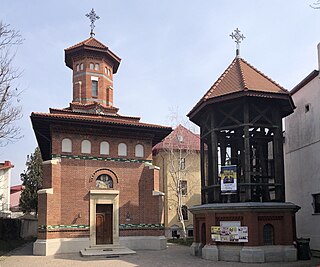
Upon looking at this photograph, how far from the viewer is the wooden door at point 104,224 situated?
2375cm

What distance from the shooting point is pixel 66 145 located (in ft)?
78.3

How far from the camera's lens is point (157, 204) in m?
25.1

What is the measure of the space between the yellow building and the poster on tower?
1943 centimetres

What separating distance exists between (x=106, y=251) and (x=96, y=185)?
3975 millimetres

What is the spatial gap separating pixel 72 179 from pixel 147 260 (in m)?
7.24

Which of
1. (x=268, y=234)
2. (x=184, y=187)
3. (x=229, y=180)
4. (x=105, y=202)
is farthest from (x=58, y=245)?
(x=184, y=187)

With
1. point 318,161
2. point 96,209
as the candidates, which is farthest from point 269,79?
point 96,209

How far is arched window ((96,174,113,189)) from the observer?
24.2 metres

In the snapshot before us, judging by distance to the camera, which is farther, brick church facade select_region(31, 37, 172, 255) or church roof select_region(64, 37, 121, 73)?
church roof select_region(64, 37, 121, 73)

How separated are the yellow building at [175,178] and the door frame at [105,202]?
15414mm

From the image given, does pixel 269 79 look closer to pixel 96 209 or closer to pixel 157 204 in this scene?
pixel 157 204

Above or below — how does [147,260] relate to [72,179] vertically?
below

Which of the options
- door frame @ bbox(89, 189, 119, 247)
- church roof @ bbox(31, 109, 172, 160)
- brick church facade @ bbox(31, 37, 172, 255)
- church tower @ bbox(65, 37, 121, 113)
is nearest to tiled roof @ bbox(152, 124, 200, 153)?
church tower @ bbox(65, 37, 121, 113)

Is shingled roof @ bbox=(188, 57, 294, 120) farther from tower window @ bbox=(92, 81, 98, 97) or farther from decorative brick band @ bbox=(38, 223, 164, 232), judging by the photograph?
tower window @ bbox=(92, 81, 98, 97)
